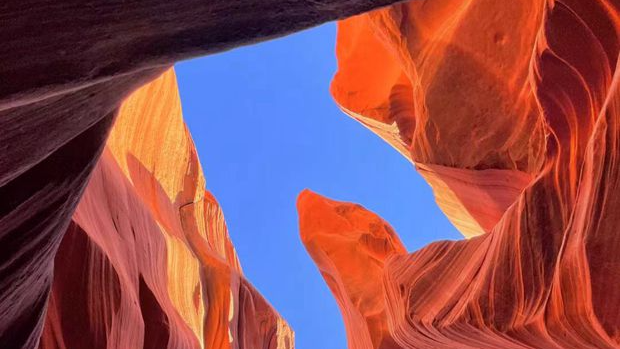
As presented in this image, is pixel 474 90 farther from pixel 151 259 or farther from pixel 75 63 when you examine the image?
pixel 75 63

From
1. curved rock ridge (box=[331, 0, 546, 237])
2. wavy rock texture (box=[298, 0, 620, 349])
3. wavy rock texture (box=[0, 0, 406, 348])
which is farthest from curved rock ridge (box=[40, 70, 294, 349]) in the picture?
curved rock ridge (box=[331, 0, 546, 237])

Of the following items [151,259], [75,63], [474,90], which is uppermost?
[474,90]

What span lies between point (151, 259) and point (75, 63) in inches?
282

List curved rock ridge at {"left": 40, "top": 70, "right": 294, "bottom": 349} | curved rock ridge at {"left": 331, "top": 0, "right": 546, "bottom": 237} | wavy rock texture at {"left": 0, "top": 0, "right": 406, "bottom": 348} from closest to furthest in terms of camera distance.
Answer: wavy rock texture at {"left": 0, "top": 0, "right": 406, "bottom": 348} → curved rock ridge at {"left": 40, "top": 70, "right": 294, "bottom": 349} → curved rock ridge at {"left": 331, "top": 0, "right": 546, "bottom": 237}

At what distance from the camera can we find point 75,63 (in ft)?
5.69

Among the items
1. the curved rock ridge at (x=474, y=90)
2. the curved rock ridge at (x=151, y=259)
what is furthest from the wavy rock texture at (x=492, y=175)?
the curved rock ridge at (x=151, y=259)

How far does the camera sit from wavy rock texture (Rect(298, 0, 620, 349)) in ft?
17.7

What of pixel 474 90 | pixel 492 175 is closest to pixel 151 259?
pixel 492 175

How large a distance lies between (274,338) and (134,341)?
27.5ft

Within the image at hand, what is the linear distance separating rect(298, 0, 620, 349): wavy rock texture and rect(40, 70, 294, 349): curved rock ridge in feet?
12.1

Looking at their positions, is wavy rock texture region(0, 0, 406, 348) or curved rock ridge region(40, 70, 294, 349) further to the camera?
curved rock ridge region(40, 70, 294, 349)

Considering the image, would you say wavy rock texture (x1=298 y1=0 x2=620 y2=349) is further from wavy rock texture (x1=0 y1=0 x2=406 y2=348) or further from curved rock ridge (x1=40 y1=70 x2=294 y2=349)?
wavy rock texture (x1=0 y1=0 x2=406 y2=348)

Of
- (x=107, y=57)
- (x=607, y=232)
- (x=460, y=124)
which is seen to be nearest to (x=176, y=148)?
(x=460, y=124)

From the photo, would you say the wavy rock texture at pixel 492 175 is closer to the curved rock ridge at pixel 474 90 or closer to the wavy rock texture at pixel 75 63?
the curved rock ridge at pixel 474 90
